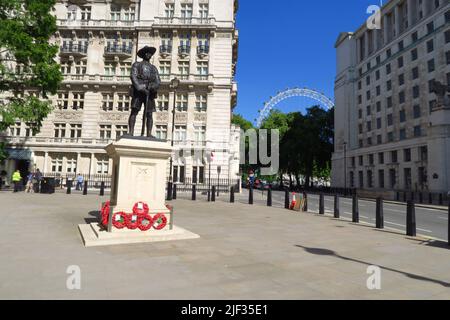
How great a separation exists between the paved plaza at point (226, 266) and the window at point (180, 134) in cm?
3019

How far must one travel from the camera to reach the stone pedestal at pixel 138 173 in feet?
25.8

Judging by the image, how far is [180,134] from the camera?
127 feet

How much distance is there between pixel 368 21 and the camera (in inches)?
2119

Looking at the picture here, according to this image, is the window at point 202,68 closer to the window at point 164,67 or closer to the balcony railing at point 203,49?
the balcony railing at point 203,49

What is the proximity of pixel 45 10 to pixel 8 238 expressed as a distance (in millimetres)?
21004

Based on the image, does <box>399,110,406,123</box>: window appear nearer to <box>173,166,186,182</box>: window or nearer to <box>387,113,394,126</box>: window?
<box>387,113,394,126</box>: window

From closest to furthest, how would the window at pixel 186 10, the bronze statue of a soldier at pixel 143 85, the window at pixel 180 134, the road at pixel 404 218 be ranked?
the bronze statue of a soldier at pixel 143 85
the road at pixel 404 218
the window at pixel 180 134
the window at pixel 186 10

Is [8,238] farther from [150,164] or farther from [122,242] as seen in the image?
[150,164]

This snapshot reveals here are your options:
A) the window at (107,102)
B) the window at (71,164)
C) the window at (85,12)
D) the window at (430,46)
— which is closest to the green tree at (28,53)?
the window at (71,164)

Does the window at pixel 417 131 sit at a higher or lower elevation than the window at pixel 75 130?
higher

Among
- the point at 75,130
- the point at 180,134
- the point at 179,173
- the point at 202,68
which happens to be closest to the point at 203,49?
the point at 202,68

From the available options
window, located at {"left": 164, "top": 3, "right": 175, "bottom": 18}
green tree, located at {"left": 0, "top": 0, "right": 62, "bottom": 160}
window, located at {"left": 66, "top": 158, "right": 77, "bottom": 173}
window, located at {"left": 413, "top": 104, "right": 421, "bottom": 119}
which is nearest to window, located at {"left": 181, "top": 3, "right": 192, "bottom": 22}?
window, located at {"left": 164, "top": 3, "right": 175, "bottom": 18}

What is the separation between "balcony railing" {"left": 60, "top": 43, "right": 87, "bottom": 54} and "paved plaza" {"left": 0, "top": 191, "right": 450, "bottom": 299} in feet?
123

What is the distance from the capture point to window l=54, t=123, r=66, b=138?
127 ft
